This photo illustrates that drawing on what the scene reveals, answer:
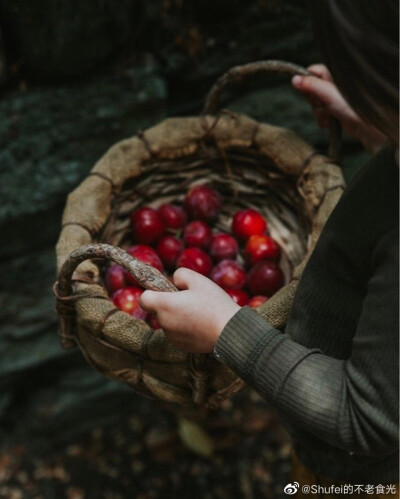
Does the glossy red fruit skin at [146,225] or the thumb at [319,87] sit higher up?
the thumb at [319,87]

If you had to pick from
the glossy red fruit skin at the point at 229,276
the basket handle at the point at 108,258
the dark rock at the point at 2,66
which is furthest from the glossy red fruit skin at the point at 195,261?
the dark rock at the point at 2,66

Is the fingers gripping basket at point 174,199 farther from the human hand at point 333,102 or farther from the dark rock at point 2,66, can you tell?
the dark rock at point 2,66

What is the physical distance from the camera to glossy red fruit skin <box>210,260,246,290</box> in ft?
4.30

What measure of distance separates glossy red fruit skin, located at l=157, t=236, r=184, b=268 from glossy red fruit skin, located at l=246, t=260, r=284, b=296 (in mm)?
200

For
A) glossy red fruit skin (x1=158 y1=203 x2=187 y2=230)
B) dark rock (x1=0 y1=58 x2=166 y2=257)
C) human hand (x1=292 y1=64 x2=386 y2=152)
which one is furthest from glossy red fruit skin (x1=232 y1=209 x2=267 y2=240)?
dark rock (x1=0 y1=58 x2=166 y2=257)

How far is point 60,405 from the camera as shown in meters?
1.85

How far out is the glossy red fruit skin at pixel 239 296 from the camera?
1238 millimetres

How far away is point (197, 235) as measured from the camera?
1399 mm

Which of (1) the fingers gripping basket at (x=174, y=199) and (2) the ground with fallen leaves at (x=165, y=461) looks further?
(2) the ground with fallen leaves at (x=165, y=461)

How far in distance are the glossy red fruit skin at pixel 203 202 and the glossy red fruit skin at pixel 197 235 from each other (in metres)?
0.02

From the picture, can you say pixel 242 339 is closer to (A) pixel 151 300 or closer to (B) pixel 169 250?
(A) pixel 151 300

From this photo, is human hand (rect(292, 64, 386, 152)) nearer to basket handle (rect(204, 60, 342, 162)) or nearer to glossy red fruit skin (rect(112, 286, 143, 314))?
basket handle (rect(204, 60, 342, 162))

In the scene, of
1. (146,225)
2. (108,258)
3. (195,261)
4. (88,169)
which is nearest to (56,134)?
(88,169)

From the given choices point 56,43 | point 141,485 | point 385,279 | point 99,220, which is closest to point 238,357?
point 385,279
